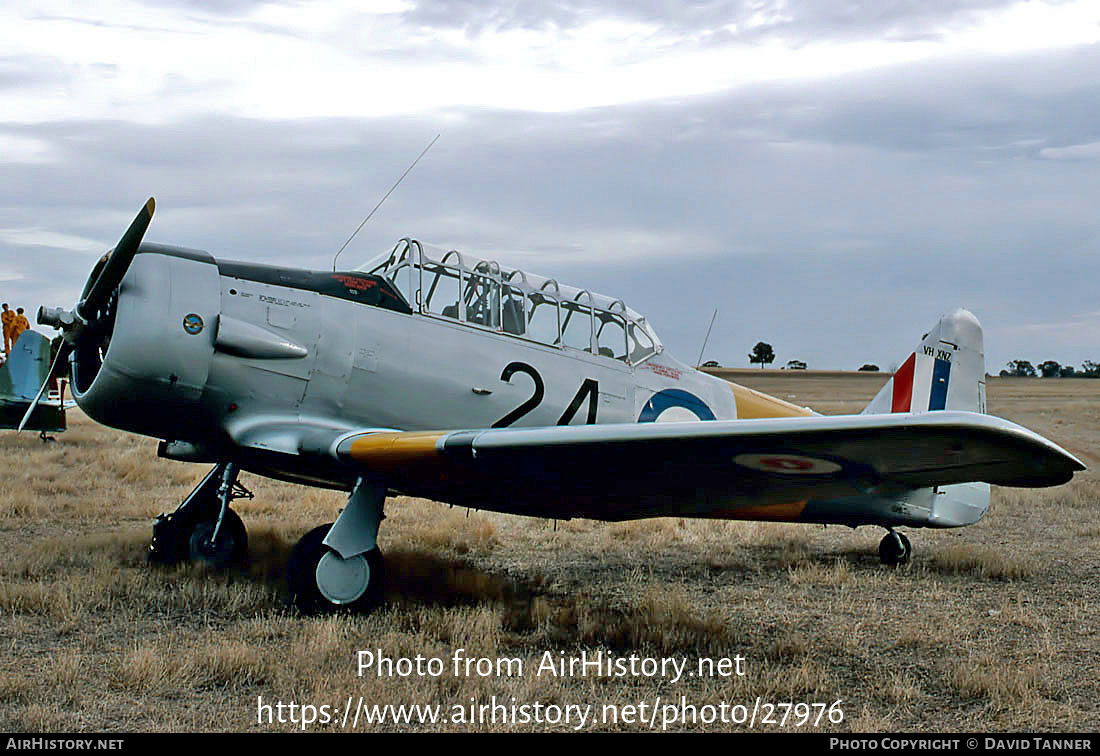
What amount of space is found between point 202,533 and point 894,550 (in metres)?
5.64

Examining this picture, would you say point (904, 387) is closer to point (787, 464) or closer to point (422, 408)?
point (787, 464)

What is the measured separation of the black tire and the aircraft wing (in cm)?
198

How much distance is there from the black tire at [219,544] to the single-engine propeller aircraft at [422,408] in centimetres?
2

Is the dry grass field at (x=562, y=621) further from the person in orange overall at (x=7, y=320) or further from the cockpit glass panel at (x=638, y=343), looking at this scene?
the person in orange overall at (x=7, y=320)

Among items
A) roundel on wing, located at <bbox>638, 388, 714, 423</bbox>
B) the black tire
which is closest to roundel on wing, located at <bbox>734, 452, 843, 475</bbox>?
roundel on wing, located at <bbox>638, 388, 714, 423</bbox>

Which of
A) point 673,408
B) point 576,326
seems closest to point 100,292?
point 576,326

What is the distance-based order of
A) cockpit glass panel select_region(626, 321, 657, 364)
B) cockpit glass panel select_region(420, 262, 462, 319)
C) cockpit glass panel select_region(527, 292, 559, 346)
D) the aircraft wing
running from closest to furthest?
the aircraft wing
cockpit glass panel select_region(420, 262, 462, 319)
cockpit glass panel select_region(527, 292, 559, 346)
cockpit glass panel select_region(626, 321, 657, 364)

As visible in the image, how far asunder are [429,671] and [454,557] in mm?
3390

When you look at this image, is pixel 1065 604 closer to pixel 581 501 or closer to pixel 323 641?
pixel 581 501

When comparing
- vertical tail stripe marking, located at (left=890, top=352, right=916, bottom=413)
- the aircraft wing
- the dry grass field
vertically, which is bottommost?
the dry grass field

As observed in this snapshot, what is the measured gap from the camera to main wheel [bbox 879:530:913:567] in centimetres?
807

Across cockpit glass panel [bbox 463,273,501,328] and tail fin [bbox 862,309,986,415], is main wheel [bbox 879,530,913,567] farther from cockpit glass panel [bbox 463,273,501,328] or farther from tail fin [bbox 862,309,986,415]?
cockpit glass panel [bbox 463,273,501,328]

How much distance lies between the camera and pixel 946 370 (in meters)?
8.35
